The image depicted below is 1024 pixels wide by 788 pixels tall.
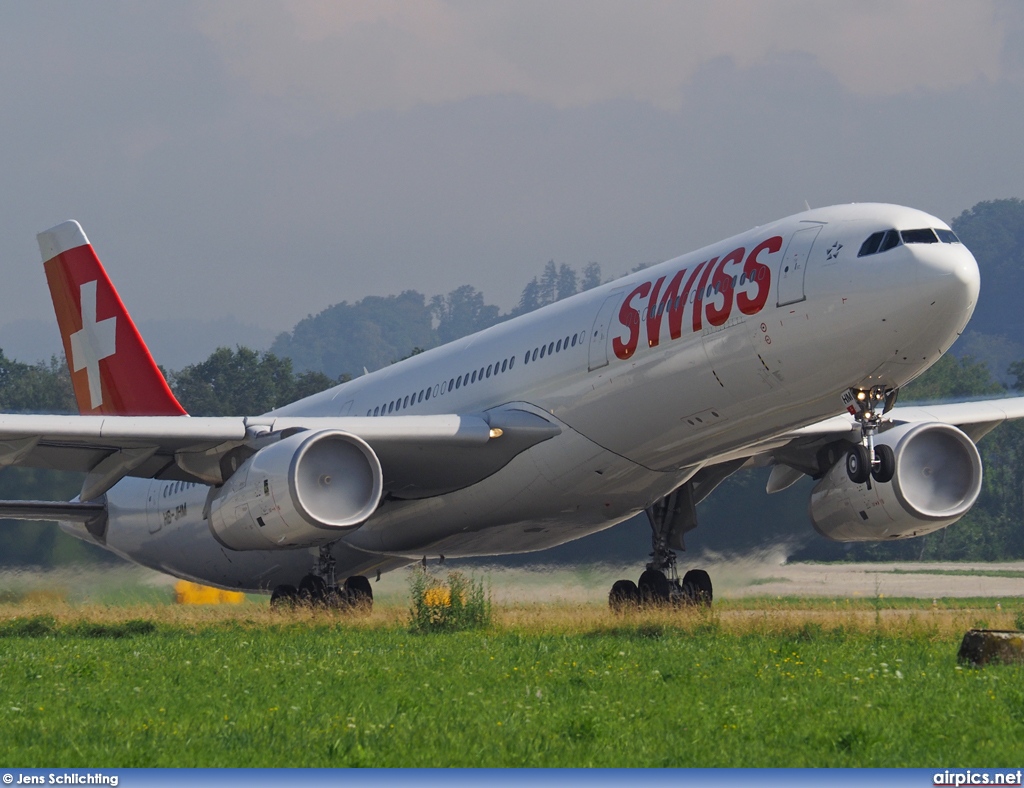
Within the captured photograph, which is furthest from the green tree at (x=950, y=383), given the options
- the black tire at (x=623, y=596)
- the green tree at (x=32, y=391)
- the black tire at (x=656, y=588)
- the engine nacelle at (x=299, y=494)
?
the engine nacelle at (x=299, y=494)

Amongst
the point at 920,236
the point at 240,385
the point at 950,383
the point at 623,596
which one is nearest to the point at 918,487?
the point at 623,596

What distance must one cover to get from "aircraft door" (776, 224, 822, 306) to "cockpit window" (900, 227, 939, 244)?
117 cm

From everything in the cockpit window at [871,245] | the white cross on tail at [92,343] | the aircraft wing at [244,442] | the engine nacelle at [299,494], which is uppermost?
the white cross on tail at [92,343]

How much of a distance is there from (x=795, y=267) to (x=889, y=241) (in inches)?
46.0

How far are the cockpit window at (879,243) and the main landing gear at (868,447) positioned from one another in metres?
1.72

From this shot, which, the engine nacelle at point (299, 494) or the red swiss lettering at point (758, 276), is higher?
the red swiss lettering at point (758, 276)

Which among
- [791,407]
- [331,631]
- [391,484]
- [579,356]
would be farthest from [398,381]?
[791,407]

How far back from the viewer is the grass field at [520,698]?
9.01 metres

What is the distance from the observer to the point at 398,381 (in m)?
24.7

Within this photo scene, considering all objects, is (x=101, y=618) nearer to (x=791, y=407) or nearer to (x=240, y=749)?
(x=791, y=407)

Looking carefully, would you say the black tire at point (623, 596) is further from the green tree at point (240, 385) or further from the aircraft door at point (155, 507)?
the green tree at point (240, 385)

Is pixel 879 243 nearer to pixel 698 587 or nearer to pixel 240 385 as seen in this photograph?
pixel 698 587

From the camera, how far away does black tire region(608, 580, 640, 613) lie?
2398cm

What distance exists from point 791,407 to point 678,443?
6.09 feet
